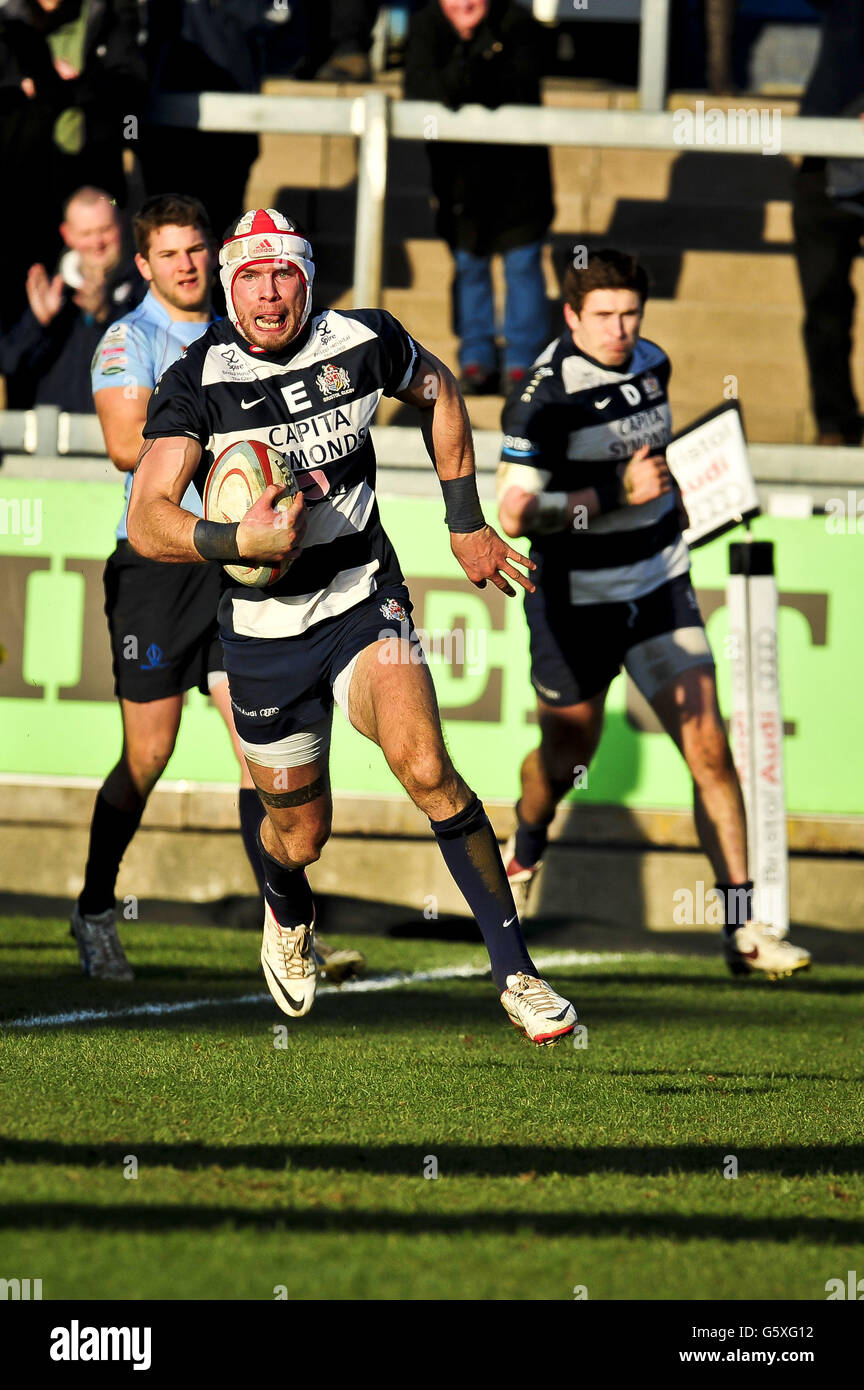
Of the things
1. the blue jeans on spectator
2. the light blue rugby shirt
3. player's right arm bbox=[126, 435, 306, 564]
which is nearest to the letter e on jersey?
player's right arm bbox=[126, 435, 306, 564]

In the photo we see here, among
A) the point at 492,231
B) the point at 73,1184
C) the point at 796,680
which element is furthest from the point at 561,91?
the point at 73,1184

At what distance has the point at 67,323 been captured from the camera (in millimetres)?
10445

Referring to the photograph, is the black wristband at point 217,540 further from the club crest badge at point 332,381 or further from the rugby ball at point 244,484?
the club crest badge at point 332,381

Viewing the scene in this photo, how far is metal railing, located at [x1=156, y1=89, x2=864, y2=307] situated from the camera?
11.1m

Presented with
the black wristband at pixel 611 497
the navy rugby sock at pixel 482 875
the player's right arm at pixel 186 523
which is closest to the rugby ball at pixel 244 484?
the player's right arm at pixel 186 523

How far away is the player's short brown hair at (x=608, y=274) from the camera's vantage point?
289 inches

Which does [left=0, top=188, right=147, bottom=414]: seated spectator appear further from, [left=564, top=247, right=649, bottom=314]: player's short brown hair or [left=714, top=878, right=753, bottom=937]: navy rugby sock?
[left=714, top=878, right=753, bottom=937]: navy rugby sock

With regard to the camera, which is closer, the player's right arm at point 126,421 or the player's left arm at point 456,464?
the player's left arm at point 456,464

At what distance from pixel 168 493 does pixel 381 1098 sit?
1.70 meters

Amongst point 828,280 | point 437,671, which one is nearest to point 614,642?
point 437,671

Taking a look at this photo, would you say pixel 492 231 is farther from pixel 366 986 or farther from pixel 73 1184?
pixel 73 1184

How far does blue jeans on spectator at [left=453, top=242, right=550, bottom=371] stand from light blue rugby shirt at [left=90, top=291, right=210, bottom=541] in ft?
14.5

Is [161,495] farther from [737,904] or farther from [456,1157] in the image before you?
[737,904]

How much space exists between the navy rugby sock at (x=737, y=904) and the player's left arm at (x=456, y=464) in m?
2.23
